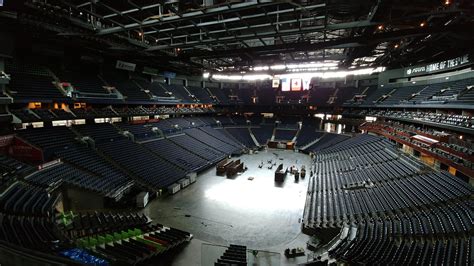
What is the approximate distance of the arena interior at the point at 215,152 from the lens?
37.7ft

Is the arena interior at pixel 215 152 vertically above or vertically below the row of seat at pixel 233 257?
above

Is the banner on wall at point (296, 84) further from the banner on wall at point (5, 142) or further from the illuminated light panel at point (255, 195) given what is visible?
the banner on wall at point (5, 142)

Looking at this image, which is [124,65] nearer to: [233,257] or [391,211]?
[233,257]

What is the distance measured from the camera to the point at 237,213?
17391 millimetres

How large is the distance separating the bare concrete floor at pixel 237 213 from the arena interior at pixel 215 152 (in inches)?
5.1

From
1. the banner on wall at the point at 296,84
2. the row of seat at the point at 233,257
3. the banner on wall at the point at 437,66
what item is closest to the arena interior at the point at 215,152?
the row of seat at the point at 233,257

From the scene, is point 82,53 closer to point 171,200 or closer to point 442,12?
point 171,200

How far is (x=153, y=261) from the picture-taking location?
11.7 m

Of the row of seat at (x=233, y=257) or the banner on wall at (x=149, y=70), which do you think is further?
the banner on wall at (x=149, y=70)

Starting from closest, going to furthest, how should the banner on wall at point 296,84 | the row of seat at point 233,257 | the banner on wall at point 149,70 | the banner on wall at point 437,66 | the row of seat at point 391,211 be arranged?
the row of seat at point 391,211 < the row of seat at point 233,257 < the banner on wall at point 437,66 < the banner on wall at point 149,70 < the banner on wall at point 296,84

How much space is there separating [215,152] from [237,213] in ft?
55.1

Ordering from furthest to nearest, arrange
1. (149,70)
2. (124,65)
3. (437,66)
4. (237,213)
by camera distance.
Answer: (149,70), (124,65), (437,66), (237,213)

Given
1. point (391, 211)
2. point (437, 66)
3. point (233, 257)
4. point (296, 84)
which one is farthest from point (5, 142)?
point (437, 66)

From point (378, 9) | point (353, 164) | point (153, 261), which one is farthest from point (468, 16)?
point (153, 261)
